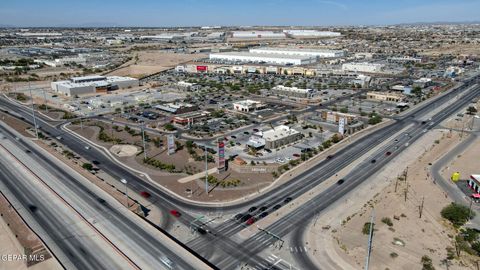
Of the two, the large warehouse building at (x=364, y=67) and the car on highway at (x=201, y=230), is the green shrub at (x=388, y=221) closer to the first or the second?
the car on highway at (x=201, y=230)

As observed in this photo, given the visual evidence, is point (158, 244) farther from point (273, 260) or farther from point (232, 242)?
point (273, 260)

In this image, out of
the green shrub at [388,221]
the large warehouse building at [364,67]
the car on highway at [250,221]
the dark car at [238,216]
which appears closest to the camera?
the green shrub at [388,221]

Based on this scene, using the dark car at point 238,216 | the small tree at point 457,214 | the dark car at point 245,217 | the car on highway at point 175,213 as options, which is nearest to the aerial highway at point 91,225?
the car on highway at point 175,213

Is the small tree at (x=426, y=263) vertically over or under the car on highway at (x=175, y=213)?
under

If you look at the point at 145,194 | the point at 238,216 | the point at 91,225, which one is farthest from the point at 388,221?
the point at 91,225

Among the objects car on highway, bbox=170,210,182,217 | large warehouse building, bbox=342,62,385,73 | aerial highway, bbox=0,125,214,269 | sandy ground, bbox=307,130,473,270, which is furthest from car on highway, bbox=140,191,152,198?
large warehouse building, bbox=342,62,385,73

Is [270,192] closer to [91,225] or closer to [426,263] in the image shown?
[426,263]

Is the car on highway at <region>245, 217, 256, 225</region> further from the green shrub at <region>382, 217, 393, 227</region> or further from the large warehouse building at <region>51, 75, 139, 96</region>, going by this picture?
the large warehouse building at <region>51, 75, 139, 96</region>
